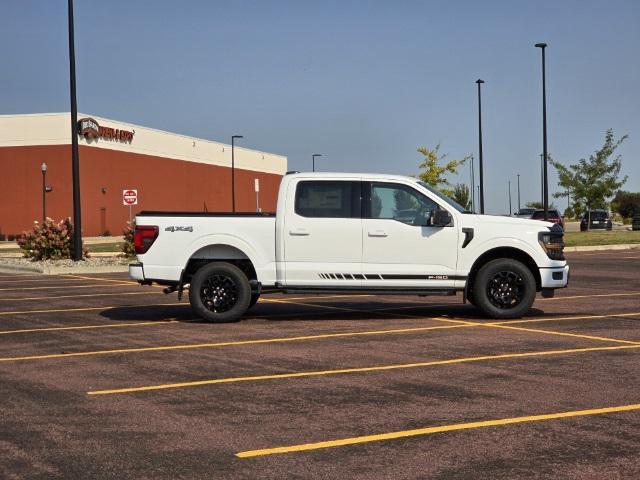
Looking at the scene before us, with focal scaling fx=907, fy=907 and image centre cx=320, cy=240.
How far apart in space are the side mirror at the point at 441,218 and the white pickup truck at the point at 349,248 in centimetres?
1

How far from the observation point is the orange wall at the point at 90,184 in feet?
192

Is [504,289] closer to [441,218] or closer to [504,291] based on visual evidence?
[504,291]

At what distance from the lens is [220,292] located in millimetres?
12828

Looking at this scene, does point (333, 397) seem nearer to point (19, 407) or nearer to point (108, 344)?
point (19, 407)

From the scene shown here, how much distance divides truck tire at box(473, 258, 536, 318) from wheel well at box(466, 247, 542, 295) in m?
0.11

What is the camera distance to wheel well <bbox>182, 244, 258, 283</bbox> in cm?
1286

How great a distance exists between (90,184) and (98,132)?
351 centimetres

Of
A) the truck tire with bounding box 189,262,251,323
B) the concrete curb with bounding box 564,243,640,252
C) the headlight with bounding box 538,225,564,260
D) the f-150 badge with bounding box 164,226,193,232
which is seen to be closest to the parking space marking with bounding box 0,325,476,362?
the truck tire with bounding box 189,262,251,323

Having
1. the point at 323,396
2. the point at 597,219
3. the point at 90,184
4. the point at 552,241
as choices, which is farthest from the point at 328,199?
the point at 597,219

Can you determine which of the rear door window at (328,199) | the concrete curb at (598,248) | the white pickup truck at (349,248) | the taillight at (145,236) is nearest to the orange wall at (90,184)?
the concrete curb at (598,248)

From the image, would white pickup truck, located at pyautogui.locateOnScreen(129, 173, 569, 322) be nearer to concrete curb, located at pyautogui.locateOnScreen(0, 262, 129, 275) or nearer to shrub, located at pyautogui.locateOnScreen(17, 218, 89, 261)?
concrete curb, located at pyautogui.locateOnScreen(0, 262, 129, 275)

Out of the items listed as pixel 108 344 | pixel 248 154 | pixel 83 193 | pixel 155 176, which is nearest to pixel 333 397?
pixel 108 344

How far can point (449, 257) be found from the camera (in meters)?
12.8

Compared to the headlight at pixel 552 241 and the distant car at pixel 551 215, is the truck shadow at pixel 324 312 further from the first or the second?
the distant car at pixel 551 215
